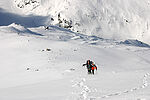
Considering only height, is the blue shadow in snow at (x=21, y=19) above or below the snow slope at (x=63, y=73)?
above

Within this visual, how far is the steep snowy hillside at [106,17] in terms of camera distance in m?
120

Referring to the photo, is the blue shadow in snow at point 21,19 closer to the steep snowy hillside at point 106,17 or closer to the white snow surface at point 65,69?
the steep snowy hillside at point 106,17

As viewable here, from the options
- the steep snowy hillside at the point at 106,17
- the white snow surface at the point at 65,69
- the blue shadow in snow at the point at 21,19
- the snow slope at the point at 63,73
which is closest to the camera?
the snow slope at the point at 63,73

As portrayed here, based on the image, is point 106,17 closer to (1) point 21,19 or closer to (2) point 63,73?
(1) point 21,19

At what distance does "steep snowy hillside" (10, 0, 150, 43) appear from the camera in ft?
395

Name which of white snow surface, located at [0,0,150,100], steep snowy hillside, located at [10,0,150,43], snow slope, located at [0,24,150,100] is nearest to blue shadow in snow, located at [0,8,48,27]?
steep snowy hillside, located at [10,0,150,43]

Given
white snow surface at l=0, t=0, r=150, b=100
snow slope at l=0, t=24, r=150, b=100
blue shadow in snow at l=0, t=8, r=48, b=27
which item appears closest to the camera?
snow slope at l=0, t=24, r=150, b=100

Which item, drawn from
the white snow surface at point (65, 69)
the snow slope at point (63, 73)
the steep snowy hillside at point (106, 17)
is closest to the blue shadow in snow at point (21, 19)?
the steep snowy hillside at point (106, 17)

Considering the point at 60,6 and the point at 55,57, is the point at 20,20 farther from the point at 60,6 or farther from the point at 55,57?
the point at 55,57

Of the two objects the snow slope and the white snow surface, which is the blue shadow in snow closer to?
the white snow surface

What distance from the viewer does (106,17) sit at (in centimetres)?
12331

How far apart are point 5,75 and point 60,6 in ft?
351

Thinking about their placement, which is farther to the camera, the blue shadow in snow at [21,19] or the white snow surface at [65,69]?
the blue shadow in snow at [21,19]

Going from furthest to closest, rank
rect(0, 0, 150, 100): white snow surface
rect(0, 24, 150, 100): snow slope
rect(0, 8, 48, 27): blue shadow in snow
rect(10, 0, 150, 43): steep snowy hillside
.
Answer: rect(10, 0, 150, 43): steep snowy hillside, rect(0, 8, 48, 27): blue shadow in snow, rect(0, 0, 150, 100): white snow surface, rect(0, 24, 150, 100): snow slope
